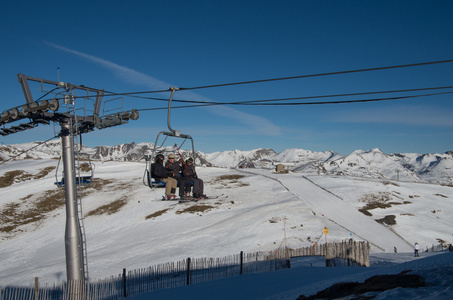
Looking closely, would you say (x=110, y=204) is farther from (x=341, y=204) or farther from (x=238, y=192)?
(x=341, y=204)

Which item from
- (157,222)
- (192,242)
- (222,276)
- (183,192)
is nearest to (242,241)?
(192,242)

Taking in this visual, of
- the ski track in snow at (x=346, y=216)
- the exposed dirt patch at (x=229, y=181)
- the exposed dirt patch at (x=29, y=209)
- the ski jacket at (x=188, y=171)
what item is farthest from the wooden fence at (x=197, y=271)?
the exposed dirt patch at (x=229, y=181)

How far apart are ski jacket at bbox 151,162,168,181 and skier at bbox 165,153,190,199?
47cm

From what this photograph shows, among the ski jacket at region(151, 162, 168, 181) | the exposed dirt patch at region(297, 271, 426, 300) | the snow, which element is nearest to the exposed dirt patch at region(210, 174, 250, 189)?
the snow

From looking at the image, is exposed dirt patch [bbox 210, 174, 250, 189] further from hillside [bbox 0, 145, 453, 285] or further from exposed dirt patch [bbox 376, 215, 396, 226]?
exposed dirt patch [bbox 376, 215, 396, 226]

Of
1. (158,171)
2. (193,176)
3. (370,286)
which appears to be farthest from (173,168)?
(370,286)

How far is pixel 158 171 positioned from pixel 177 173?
1532mm

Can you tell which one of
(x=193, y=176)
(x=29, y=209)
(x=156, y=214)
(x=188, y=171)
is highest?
(x=188, y=171)

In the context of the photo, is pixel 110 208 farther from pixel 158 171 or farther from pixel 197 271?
pixel 158 171

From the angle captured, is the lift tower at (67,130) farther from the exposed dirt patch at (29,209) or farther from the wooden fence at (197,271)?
the exposed dirt patch at (29,209)

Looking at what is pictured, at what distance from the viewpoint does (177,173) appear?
20172mm

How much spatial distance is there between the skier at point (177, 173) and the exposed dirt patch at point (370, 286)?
1121 cm

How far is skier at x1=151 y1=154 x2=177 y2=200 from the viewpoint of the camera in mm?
18844

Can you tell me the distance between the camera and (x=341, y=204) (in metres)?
44.2
